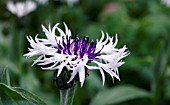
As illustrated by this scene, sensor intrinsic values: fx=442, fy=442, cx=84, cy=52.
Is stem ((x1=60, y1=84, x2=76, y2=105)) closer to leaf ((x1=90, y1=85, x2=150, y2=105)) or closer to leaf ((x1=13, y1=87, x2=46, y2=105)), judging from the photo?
leaf ((x1=13, y1=87, x2=46, y2=105))

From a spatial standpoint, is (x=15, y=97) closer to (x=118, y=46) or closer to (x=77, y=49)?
(x=77, y=49)

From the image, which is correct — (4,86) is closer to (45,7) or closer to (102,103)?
(102,103)

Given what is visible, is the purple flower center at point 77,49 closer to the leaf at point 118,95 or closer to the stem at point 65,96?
the stem at point 65,96

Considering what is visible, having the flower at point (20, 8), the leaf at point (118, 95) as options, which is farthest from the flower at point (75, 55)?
the flower at point (20, 8)

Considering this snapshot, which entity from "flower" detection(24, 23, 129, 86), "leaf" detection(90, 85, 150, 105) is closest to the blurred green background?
"leaf" detection(90, 85, 150, 105)

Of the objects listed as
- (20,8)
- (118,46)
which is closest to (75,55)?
(118,46)

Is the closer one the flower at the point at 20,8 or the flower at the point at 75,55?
the flower at the point at 75,55
